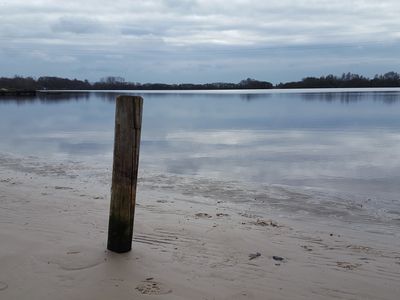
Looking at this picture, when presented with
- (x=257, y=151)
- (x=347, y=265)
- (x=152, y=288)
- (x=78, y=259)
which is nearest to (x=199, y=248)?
(x=152, y=288)

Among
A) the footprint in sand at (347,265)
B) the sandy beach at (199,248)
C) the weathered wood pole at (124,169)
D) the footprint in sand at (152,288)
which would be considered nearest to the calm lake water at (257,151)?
the sandy beach at (199,248)

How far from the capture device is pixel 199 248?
6238 millimetres

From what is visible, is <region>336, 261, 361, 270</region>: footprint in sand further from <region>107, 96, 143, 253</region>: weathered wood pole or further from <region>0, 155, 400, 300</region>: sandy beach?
<region>107, 96, 143, 253</region>: weathered wood pole

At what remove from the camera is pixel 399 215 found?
27.9 ft

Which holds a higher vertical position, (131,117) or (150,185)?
(131,117)

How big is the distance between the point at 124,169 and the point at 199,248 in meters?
1.44

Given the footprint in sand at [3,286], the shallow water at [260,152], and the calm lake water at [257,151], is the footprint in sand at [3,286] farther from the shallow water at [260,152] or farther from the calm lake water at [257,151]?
the calm lake water at [257,151]

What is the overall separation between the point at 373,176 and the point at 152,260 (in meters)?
8.30

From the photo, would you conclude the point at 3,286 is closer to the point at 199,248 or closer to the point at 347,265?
the point at 199,248

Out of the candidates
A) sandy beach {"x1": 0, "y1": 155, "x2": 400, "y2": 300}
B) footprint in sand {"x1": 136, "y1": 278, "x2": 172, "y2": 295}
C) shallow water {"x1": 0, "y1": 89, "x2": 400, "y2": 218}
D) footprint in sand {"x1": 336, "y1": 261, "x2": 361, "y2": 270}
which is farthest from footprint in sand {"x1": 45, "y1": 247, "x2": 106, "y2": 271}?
shallow water {"x1": 0, "y1": 89, "x2": 400, "y2": 218}

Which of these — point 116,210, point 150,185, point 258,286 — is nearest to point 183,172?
point 150,185

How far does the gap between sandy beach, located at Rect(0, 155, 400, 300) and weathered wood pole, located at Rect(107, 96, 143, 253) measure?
22 centimetres

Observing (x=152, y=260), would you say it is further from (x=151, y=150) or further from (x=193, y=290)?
(x=151, y=150)

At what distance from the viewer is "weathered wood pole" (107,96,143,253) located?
5605mm
